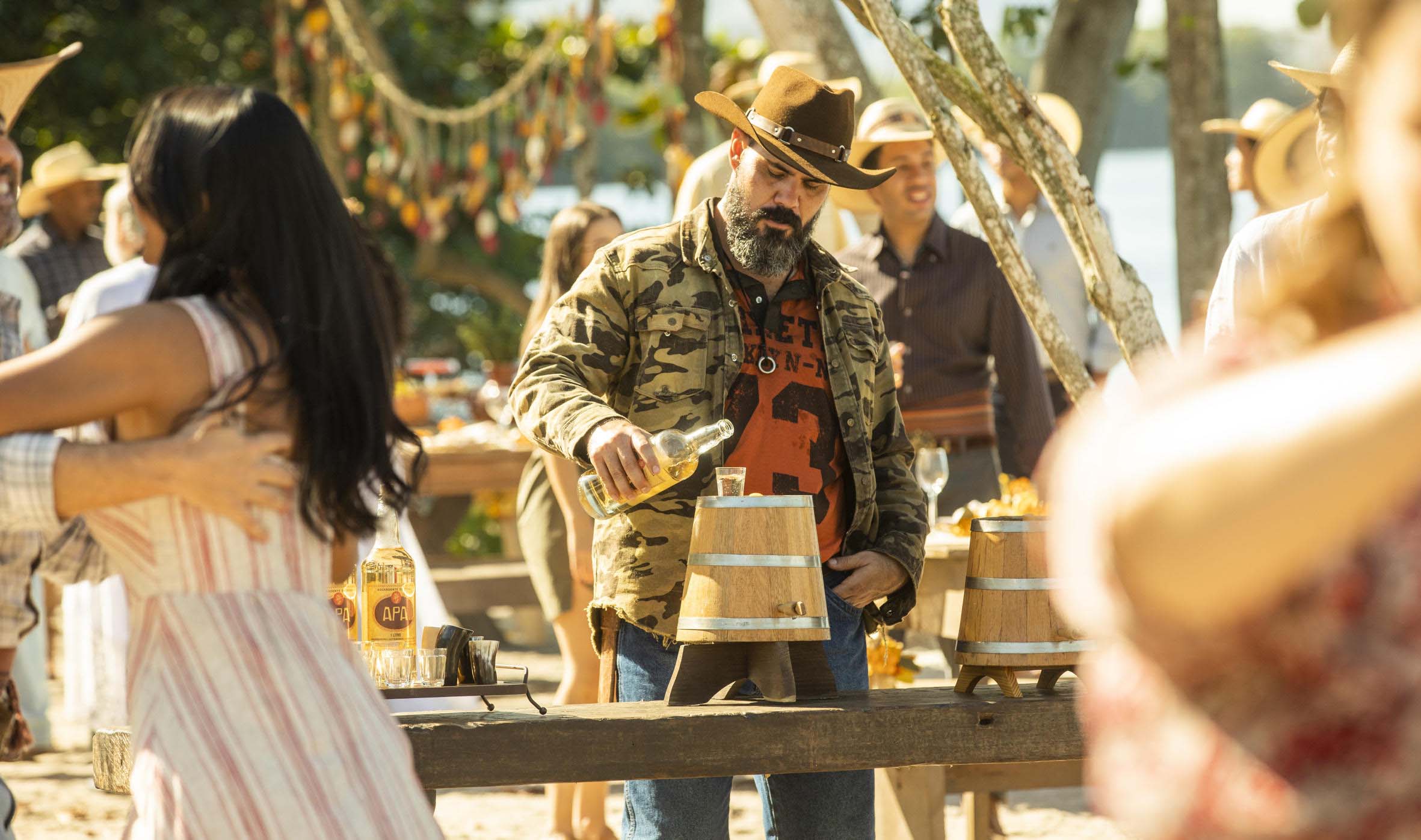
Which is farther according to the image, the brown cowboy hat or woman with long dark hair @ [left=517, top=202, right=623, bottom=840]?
woman with long dark hair @ [left=517, top=202, right=623, bottom=840]

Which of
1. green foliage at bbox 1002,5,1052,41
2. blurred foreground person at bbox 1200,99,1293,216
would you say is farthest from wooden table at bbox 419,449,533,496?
blurred foreground person at bbox 1200,99,1293,216

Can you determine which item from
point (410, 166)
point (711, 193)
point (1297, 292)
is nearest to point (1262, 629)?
point (1297, 292)

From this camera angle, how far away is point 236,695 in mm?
2057

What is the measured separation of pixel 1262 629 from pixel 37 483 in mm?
1491

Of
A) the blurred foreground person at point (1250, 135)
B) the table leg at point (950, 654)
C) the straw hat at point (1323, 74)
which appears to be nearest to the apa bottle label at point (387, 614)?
the straw hat at point (1323, 74)

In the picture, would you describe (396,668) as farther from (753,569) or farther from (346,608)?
(753,569)

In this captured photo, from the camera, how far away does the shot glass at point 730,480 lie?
3.09 meters

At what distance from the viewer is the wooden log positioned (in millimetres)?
2949

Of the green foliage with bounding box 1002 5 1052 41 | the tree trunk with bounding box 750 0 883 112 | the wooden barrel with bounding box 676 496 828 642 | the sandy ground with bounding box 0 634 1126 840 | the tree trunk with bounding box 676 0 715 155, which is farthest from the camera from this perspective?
the tree trunk with bounding box 676 0 715 155

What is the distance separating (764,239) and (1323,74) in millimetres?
1257

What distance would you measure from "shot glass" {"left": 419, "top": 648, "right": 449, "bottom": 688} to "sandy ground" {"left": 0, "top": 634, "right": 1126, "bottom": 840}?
2253 mm

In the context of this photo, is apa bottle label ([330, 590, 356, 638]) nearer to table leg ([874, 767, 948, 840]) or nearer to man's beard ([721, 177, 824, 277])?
man's beard ([721, 177, 824, 277])

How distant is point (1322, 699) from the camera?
1.22m

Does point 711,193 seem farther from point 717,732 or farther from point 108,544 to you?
point 108,544
